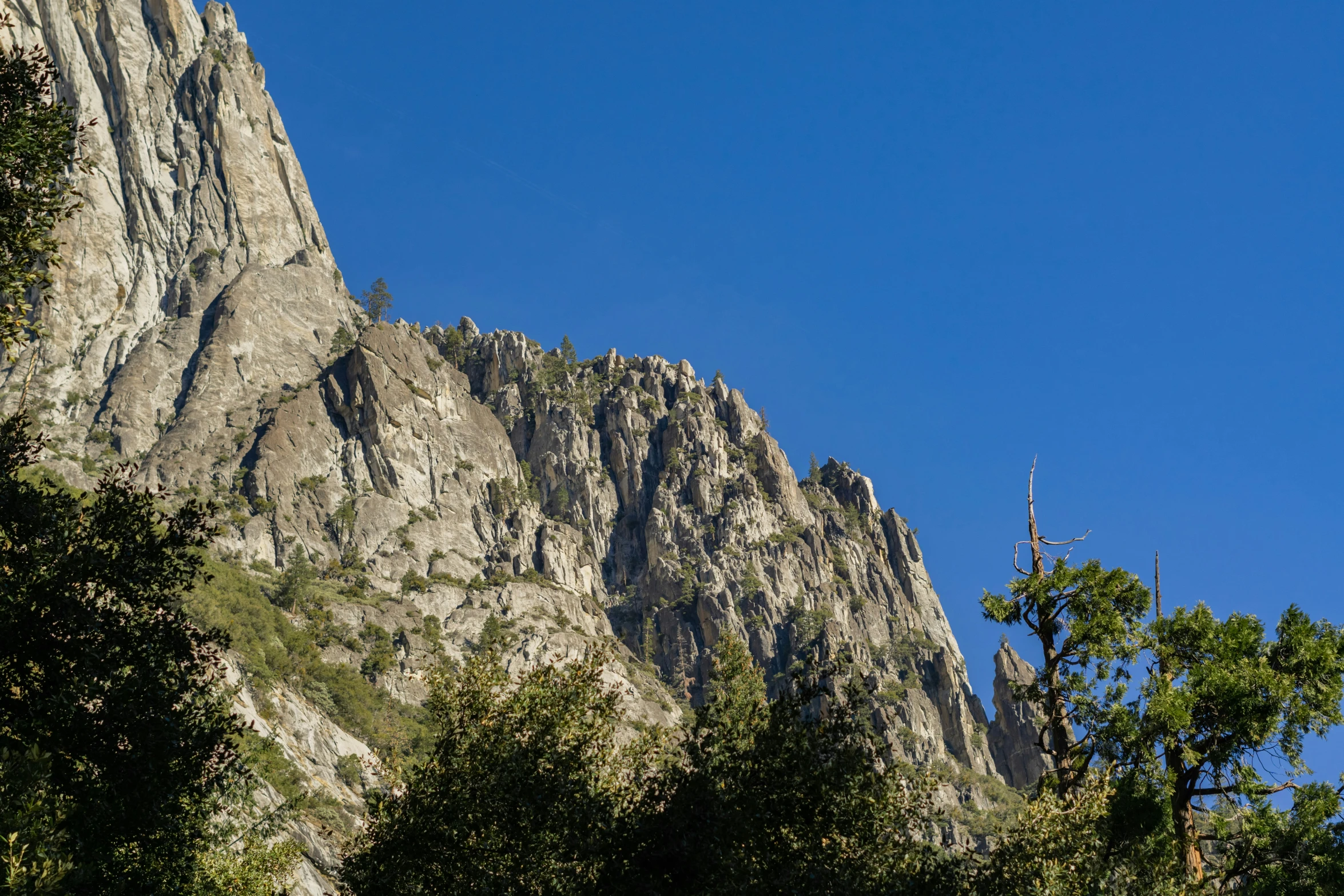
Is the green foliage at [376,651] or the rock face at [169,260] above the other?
the rock face at [169,260]

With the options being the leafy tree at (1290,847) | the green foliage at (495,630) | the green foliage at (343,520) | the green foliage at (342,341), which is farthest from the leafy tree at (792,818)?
the green foliage at (342,341)

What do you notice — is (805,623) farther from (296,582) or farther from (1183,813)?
(1183,813)

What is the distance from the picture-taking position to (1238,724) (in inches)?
894

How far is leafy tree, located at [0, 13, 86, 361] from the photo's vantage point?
639 inches

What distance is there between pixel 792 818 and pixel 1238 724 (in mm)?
11030

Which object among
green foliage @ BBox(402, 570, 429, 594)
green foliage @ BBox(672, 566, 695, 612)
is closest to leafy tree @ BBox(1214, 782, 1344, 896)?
green foliage @ BBox(402, 570, 429, 594)

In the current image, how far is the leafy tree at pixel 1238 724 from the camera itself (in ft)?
73.1

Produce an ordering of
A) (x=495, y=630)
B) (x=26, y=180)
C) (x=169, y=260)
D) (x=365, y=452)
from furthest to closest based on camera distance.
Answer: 1. (x=169, y=260)
2. (x=365, y=452)
3. (x=495, y=630)
4. (x=26, y=180)

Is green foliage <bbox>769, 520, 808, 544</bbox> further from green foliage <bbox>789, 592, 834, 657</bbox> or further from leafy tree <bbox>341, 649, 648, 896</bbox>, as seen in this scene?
leafy tree <bbox>341, 649, 648, 896</bbox>

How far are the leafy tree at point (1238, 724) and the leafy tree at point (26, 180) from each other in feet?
74.6

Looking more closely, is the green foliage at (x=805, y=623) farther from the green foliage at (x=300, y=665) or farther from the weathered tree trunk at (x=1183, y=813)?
the weathered tree trunk at (x=1183, y=813)

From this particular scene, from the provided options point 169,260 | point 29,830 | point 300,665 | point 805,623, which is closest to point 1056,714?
point 29,830

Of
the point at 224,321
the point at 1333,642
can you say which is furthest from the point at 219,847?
the point at 224,321

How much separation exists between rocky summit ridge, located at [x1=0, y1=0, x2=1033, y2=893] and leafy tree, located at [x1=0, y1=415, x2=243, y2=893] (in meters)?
105
